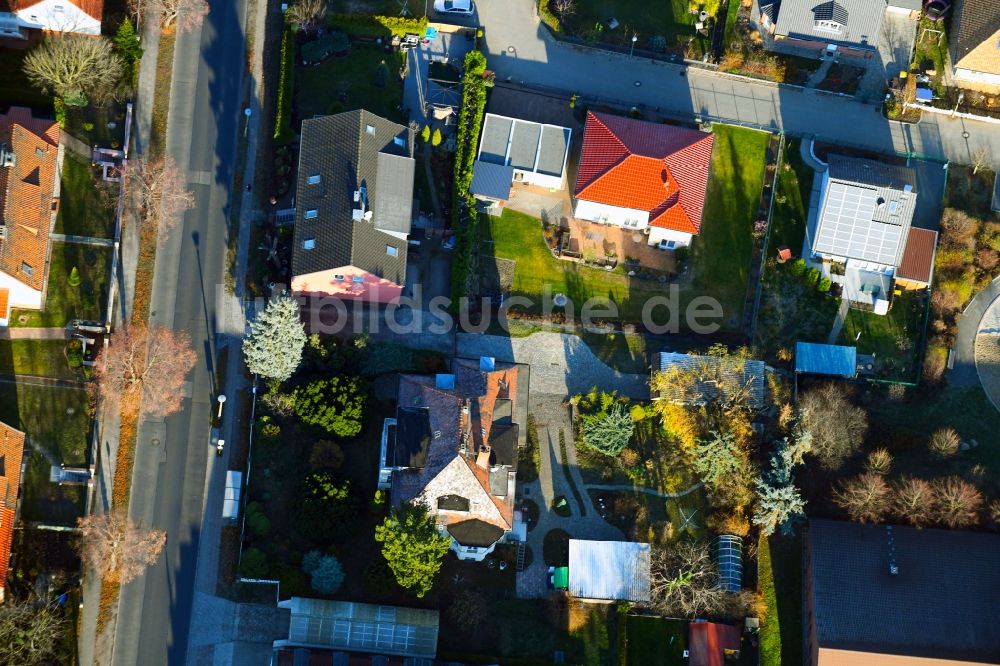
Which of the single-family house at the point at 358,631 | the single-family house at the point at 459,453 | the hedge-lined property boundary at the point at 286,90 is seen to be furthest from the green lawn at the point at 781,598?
the hedge-lined property boundary at the point at 286,90

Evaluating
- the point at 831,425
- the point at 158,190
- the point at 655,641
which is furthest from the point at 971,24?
the point at 158,190

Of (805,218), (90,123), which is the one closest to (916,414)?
(805,218)

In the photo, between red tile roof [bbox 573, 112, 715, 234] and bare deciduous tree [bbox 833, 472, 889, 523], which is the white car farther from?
bare deciduous tree [bbox 833, 472, 889, 523]

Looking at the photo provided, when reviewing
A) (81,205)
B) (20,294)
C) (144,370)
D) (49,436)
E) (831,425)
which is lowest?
(49,436)

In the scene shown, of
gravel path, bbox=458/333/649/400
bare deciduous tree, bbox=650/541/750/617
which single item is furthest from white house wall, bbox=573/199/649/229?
bare deciduous tree, bbox=650/541/750/617

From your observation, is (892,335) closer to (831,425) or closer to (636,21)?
(831,425)

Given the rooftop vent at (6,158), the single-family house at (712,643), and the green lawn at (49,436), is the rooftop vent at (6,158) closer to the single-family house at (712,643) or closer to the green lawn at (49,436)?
the green lawn at (49,436)
